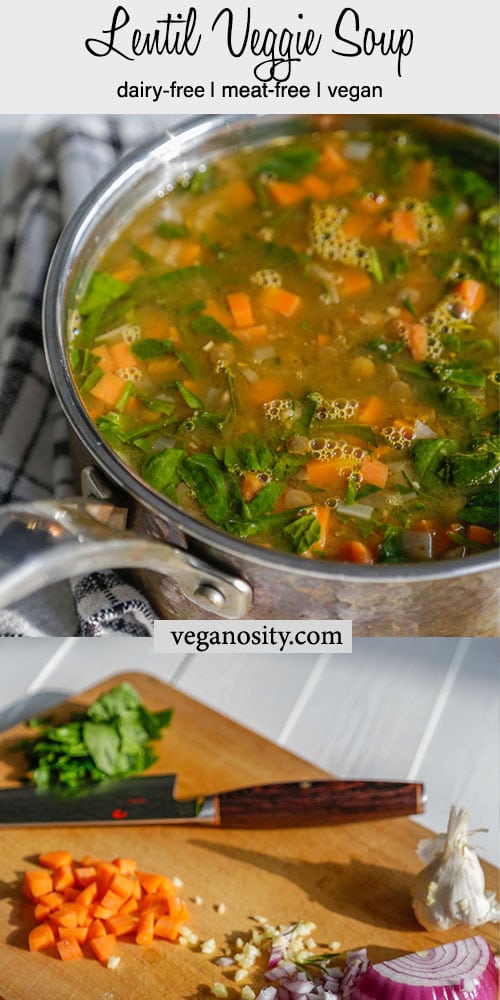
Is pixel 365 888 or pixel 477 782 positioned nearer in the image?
pixel 365 888

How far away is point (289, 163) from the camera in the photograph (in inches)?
75.2

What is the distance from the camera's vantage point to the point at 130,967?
145 cm

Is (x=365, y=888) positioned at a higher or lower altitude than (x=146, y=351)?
lower

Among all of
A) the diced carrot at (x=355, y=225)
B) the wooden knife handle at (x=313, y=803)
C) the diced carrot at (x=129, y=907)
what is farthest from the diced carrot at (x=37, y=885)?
the diced carrot at (x=355, y=225)

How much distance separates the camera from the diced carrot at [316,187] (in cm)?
187

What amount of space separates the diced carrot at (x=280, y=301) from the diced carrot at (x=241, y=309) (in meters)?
0.03

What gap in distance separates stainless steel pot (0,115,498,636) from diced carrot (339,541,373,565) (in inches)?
2.9

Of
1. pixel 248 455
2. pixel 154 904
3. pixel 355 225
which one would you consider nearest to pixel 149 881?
pixel 154 904

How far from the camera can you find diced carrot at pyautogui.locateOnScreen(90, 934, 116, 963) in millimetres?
1442

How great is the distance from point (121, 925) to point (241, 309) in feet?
2.88

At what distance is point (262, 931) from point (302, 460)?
629 millimetres

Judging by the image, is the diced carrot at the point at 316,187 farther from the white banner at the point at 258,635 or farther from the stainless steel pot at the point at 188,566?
the white banner at the point at 258,635
